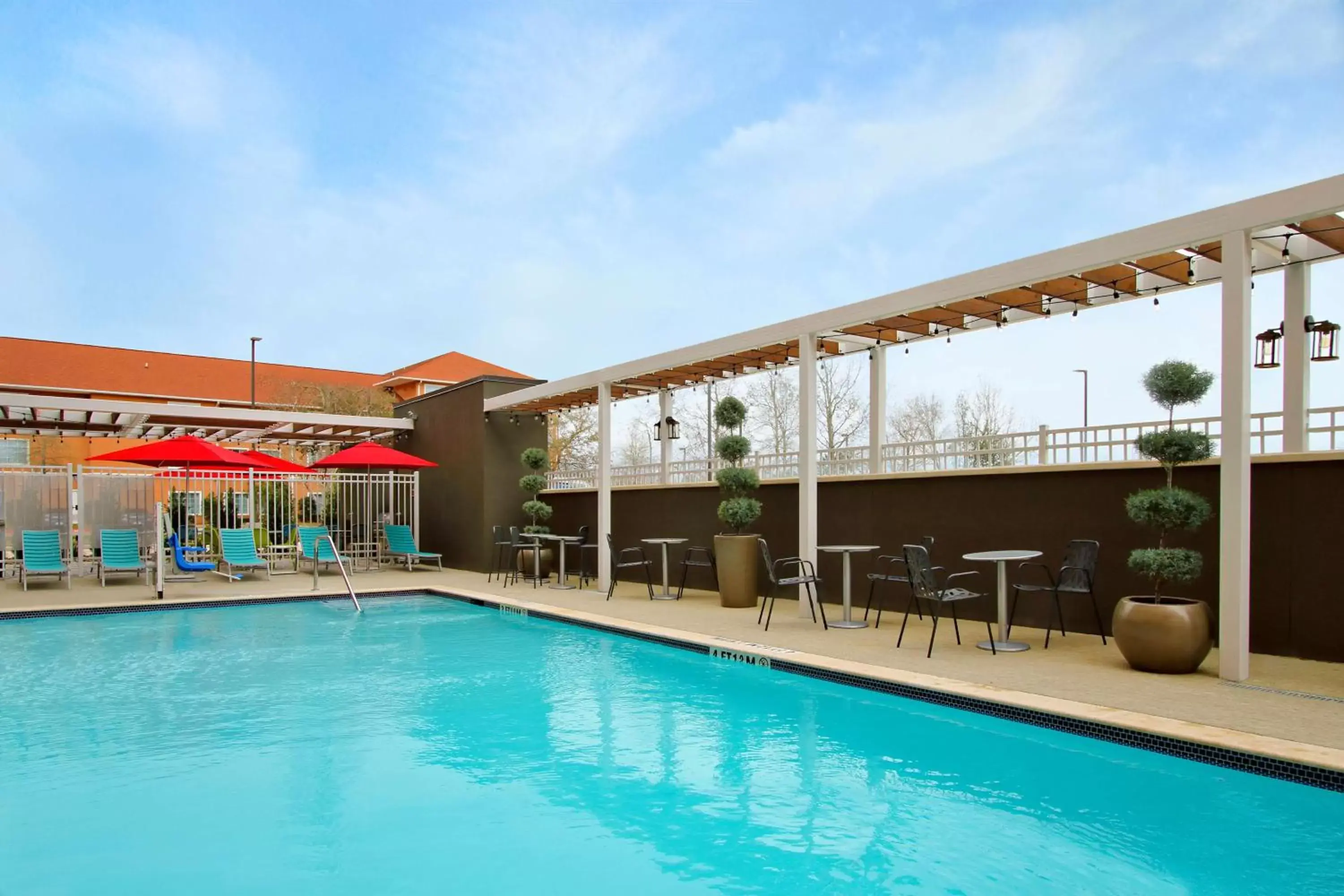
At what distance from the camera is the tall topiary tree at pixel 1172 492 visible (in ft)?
17.4

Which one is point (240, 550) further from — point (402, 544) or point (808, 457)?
point (808, 457)

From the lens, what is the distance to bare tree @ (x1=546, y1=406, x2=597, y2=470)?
28547 millimetres

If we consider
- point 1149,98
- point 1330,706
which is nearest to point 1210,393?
point 1330,706

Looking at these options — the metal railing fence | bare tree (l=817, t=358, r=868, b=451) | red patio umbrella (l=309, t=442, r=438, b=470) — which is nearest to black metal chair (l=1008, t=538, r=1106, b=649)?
the metal railing fence

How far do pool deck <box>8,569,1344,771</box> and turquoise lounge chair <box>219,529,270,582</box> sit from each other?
241cm

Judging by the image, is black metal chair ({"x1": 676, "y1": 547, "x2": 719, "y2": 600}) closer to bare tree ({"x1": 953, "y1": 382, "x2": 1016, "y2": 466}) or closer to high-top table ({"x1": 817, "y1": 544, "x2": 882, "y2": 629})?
high-top table ({"x1": 817, "y1": 544, "x2": 882, "y2": 629})

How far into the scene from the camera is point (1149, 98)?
1476cm

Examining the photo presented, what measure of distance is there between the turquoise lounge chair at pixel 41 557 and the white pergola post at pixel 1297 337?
14.5 m

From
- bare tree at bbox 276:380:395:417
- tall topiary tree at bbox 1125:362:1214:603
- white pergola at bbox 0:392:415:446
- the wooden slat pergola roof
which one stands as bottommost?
tall topiary tree at bbox 1125:362:1214:603

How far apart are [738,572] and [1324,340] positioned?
Result: 18.6 ft

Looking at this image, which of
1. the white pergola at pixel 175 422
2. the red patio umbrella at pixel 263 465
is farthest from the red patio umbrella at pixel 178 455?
the white pergola at pixel 175 422

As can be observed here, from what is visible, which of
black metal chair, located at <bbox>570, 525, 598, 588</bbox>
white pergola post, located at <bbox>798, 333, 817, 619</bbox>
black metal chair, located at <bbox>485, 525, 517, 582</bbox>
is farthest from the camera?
black metal chair, located at <bbox>485, 525, 517, 582</bbox>

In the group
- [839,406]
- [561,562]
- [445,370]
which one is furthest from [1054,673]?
[445,370]

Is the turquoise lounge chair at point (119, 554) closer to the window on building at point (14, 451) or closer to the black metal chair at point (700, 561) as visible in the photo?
the black metal chair at point (700, 561)
